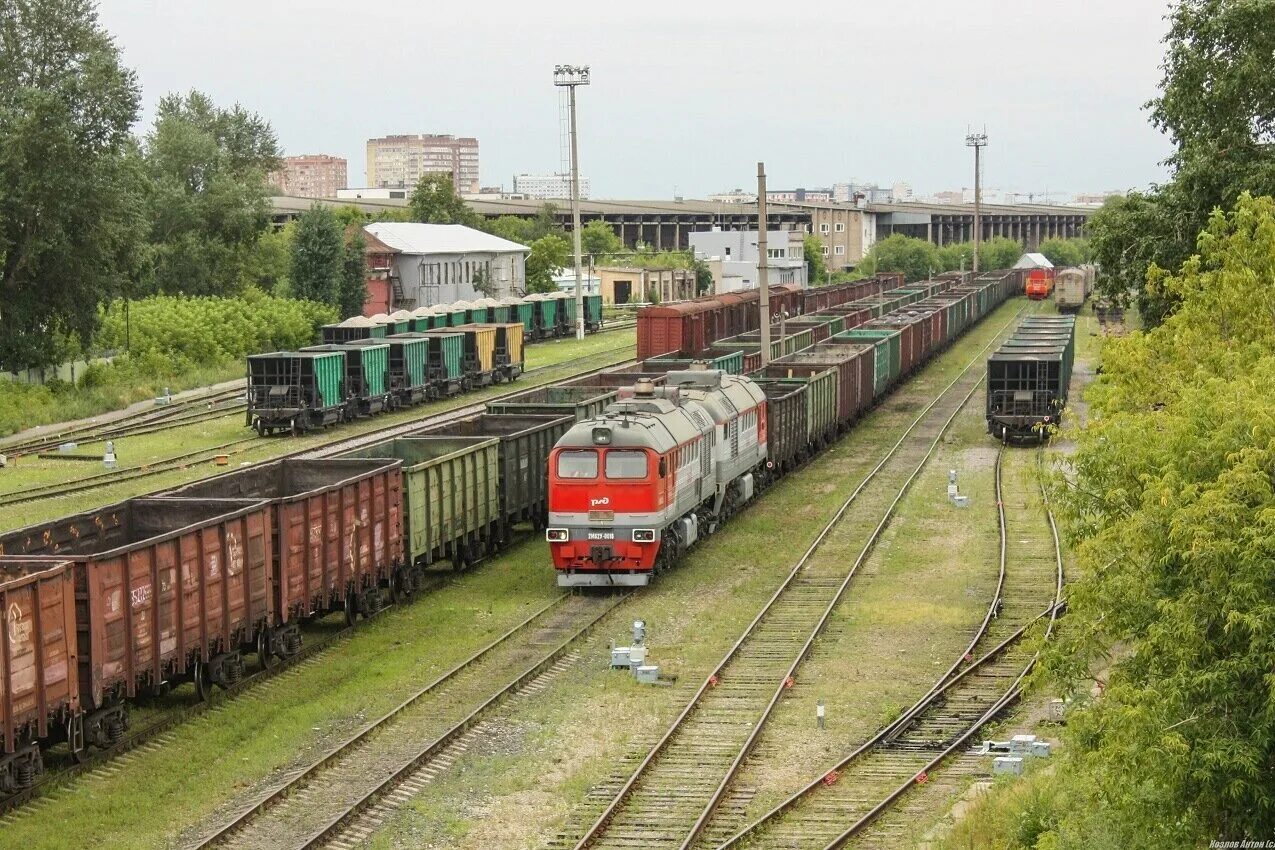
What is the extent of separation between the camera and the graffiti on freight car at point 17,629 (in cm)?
1559

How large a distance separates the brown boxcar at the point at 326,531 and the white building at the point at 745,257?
9984 cm

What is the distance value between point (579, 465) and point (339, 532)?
16.4 ft

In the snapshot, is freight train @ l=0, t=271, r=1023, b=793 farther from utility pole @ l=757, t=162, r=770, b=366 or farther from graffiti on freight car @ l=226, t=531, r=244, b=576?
utility pole @ l=757, t=162, r=770, b=366

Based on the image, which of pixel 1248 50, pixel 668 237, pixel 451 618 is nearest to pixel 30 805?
pixel 451 618

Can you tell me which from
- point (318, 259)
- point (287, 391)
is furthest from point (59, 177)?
point (318, 259)

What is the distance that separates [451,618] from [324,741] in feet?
21.4

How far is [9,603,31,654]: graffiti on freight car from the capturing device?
15586 millimetres

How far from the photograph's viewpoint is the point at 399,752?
1806 centimetres

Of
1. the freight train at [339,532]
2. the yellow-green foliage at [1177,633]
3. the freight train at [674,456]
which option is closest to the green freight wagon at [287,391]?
the freight train at [339,532]

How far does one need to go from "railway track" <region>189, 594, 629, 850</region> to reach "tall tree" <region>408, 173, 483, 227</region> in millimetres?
94102

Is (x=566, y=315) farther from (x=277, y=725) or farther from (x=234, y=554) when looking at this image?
(x=277, y=725)

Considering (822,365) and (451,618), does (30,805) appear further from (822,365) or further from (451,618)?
(822,365)

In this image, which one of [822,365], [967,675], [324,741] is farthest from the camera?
[822,365]

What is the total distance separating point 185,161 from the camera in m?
94.6
